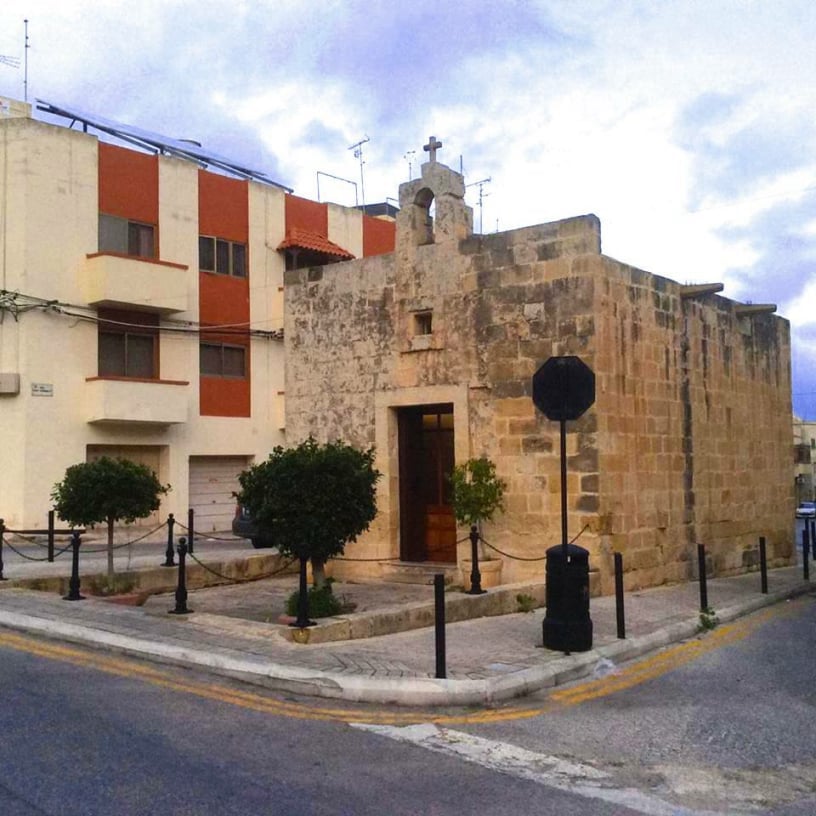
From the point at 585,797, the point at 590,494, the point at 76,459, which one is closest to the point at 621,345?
the point at 590,494

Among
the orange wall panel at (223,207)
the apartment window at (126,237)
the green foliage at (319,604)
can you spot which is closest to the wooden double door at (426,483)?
the green foliage at (319,604)

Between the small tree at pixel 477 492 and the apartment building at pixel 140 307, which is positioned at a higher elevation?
the apartment building at pixel 140 307

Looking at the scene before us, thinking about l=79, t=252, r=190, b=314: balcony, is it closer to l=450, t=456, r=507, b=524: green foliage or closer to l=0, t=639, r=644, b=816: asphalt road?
l=450, t=456, r=507, b=524: green foliage

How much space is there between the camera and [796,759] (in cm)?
607

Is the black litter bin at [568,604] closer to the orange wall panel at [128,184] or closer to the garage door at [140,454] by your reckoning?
the garage door at [140,454]

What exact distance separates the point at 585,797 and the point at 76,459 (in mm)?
21267

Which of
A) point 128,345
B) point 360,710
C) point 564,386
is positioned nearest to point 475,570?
point 564,386

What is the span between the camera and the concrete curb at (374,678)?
24.0 feet

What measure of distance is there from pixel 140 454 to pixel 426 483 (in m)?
14.1

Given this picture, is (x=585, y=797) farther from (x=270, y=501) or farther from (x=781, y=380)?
(x=781, y=380)

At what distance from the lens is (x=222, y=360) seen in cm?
2805

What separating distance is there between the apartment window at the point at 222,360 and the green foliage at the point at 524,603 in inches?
705

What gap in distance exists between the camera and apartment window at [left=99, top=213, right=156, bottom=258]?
25250mm

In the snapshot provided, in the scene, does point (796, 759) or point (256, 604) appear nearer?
point (796, 759)
